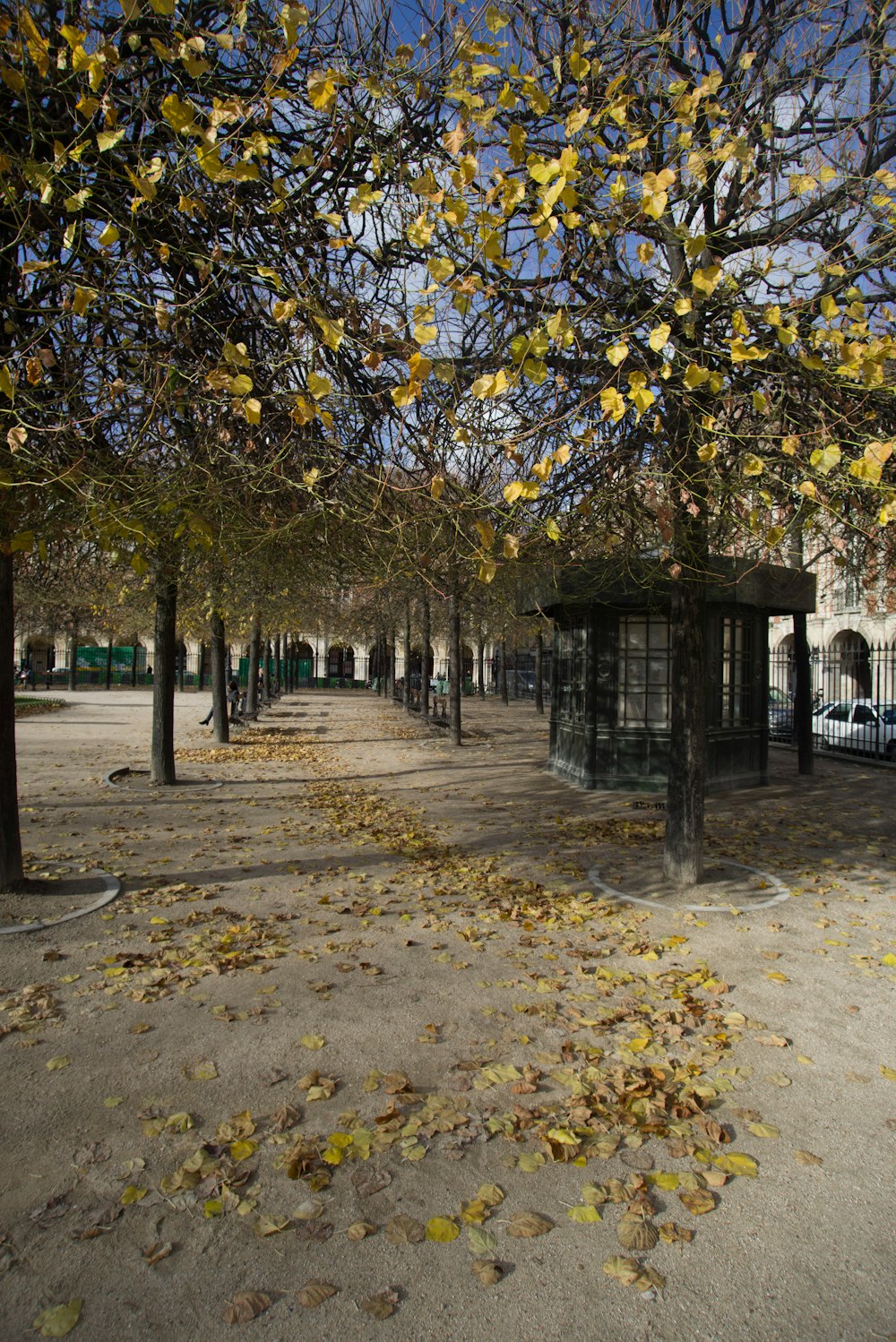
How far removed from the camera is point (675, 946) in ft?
18.1

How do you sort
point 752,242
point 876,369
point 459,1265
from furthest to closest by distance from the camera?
point 752,242 < point 876,369 < point 459,1265

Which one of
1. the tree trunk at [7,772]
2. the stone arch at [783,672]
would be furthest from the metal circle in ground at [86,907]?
the stone arch at [783,672]

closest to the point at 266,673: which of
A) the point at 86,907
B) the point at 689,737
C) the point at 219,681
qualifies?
the point at 219,681

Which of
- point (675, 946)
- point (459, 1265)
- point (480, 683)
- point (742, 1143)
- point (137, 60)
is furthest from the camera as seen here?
point (480, 683)

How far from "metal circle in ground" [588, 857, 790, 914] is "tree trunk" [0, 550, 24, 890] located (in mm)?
4769

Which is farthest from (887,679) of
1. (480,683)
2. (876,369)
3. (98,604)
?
(876,369)

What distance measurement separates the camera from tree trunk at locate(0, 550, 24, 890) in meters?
6.07

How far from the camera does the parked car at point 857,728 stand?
17.8m

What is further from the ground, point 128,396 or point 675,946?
point 128,396

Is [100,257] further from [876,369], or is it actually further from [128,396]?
[876,369]

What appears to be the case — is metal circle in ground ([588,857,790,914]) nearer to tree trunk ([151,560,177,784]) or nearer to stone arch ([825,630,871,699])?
tree trunk ([151,560,177,784])

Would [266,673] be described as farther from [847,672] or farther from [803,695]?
[803,695]

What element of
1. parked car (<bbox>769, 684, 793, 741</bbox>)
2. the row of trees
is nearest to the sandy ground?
the row of trees

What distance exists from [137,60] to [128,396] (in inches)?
80.5
